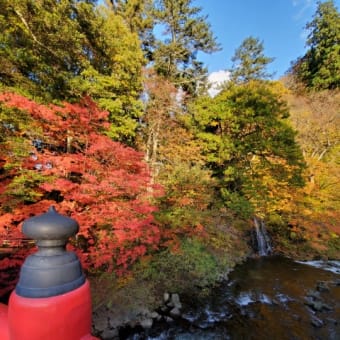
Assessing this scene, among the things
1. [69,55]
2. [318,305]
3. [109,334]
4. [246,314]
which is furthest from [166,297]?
[69,55]

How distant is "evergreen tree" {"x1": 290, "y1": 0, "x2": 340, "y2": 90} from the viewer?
1803cm

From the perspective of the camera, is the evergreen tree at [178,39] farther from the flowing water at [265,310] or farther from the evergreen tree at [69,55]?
the flowing water at [265,310]

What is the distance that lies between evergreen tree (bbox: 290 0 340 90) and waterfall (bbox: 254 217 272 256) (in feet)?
51.6

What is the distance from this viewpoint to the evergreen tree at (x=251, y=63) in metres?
16.0

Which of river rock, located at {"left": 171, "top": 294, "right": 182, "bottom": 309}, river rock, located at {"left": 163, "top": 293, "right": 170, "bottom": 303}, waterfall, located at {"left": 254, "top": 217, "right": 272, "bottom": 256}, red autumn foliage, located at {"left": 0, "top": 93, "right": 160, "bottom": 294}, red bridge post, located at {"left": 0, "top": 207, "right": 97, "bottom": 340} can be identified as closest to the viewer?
red bridge post, located at {"left": 0, "top": 207, "right": 97, "bottom": 340}

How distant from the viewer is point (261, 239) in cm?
1005

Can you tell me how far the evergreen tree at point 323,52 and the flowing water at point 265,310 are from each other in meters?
18.0

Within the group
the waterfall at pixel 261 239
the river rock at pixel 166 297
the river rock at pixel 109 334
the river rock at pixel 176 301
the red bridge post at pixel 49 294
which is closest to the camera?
the red bridge post at pixel 49 294

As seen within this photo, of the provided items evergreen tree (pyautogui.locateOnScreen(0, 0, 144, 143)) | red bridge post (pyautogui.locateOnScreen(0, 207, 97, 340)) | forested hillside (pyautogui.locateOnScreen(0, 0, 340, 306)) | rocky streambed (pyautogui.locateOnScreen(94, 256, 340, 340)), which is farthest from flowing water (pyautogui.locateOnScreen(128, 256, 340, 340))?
evergreen tree (pyautogui.locateOnScreen(0, 0, 144, 143))

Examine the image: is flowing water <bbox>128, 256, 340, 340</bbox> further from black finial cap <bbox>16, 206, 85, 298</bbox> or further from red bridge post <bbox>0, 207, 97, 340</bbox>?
black finial cap <bbox>16, 206, 85, 298</bbox>

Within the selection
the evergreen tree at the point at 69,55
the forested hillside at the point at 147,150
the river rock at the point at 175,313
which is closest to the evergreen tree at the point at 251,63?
the forested hillside at the point at 147,150

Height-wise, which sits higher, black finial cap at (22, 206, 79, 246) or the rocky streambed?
black finial cap at (22, 206, 79, 246)

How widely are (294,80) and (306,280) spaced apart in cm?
2115

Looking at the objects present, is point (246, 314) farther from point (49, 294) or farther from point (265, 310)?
point (49, 294)
